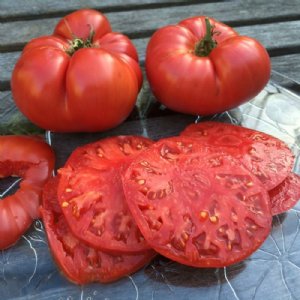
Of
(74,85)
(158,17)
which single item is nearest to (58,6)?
(158,17)

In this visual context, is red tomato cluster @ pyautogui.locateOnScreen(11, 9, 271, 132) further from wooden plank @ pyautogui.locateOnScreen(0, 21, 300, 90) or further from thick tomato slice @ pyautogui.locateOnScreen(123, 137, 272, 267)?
wooden plank @ pyautogui.locateOnScreen(0, 21, 300, 90)

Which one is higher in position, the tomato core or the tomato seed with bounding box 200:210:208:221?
the tomato core

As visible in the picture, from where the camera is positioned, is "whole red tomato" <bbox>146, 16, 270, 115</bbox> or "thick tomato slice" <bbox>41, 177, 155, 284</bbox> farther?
"whole red tomato" <bbox>146, 16, 270, 115</bbox>

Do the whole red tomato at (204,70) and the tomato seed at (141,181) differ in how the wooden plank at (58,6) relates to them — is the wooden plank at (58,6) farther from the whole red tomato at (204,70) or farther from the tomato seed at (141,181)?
the tomato seed at (141,181)

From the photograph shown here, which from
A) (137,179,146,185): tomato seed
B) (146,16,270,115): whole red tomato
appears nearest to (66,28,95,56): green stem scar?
(146,16,270,115): whole red tomato

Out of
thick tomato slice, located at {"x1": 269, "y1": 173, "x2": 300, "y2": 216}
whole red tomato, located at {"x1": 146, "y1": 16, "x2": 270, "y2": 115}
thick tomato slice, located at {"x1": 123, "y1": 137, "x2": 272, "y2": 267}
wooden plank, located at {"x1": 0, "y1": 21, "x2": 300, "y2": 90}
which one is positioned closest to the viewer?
thick tomato slice, located at {"x1": 123, "y1": 137, "x2": 272, "y2": 267}

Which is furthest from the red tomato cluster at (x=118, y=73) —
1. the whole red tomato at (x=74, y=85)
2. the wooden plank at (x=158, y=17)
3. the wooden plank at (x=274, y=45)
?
the wooden plank at (x=158, y=17)

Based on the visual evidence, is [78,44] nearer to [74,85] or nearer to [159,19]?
[74,85]
